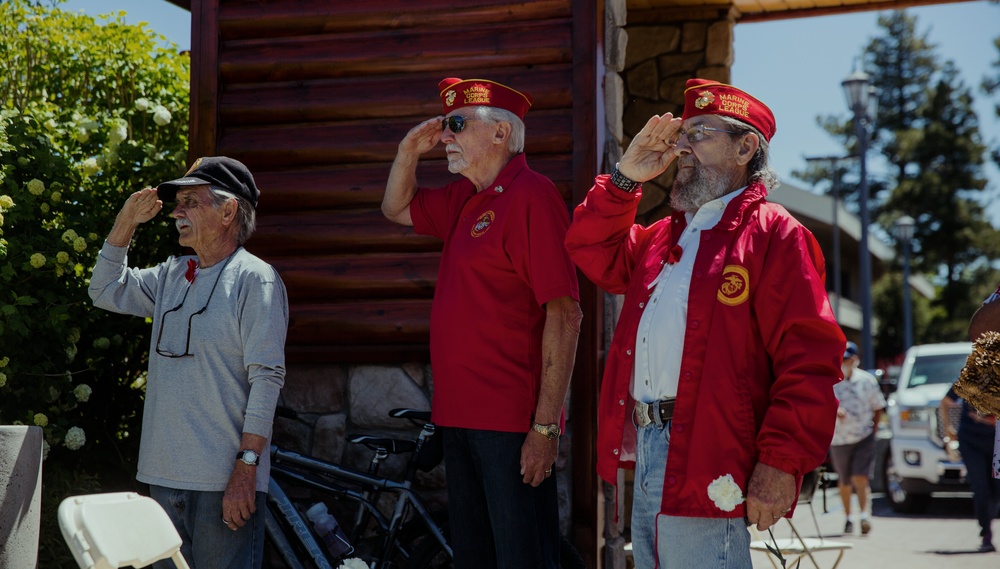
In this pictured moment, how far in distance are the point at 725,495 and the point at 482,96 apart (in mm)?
1853

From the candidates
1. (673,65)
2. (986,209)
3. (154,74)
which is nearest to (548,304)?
(154,74)

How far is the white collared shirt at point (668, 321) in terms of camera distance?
3.21 m

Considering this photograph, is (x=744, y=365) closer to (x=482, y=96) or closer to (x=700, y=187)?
(x=700, y=187)

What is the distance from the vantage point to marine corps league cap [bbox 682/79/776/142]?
334cm

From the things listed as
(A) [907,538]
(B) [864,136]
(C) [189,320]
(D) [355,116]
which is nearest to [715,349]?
(C) [189,320]

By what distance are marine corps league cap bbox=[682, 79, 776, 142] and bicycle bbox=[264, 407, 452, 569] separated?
6.49ft

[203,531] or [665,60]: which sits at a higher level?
[665,60]

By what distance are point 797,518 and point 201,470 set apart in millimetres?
10518

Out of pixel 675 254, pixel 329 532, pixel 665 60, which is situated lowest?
pixel 329 532

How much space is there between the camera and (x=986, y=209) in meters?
49.9

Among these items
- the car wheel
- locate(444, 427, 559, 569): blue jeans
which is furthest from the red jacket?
the car wheel

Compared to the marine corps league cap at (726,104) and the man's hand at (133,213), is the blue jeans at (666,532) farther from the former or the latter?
the man's hand at (133,213)

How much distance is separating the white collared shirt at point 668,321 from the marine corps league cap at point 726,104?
228mm

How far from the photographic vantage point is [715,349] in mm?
3109
